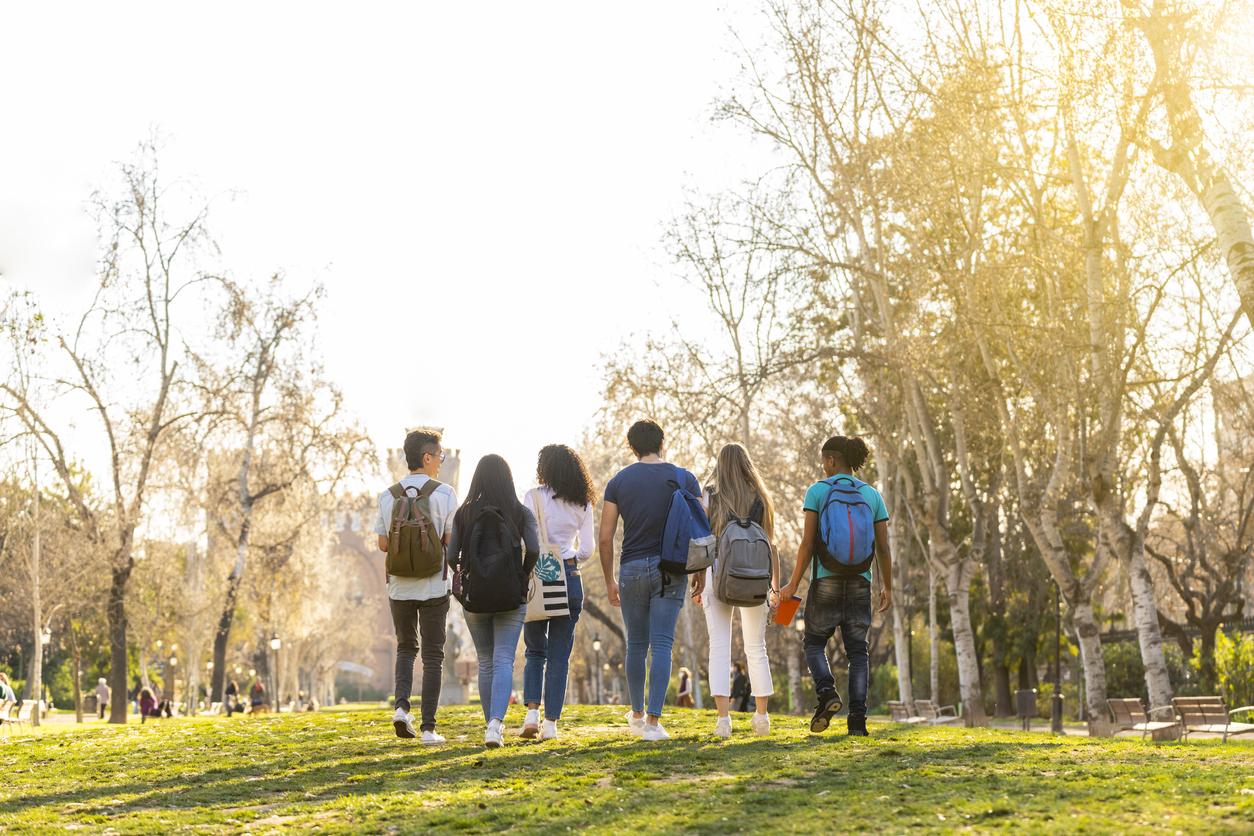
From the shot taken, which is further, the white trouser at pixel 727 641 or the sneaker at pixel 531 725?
the sneaker at pixel 531 725

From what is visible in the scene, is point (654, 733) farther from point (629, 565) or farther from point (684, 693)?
point (684, 693)

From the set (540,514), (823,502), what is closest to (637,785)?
(540,514)

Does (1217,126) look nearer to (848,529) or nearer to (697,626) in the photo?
(848,529)

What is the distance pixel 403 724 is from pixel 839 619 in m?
3.21

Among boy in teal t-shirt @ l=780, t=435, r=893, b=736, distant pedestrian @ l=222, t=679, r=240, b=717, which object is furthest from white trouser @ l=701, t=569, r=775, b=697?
distant pedestrian @ l=222, t=679, r=240, b=717

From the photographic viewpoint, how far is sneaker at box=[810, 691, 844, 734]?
32.9 feet

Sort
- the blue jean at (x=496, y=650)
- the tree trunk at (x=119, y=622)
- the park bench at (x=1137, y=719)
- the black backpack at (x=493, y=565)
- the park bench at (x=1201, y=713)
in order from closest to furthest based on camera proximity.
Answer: the black backpack at (x=493, y=565) → the blue jean at (x=496, y=650) → the park bench at (x=1137, y=719) → the park bench at (x=1201, y=713) → the tree trunk at (x=119, y=622)

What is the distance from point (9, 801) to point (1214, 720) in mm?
14780

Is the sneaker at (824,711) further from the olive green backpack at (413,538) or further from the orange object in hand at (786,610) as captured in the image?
the olive green backpack at (413,538)

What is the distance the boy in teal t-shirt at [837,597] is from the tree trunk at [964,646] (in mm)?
14724

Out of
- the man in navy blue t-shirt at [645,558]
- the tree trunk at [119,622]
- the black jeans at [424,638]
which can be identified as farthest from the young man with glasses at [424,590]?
the tree trunk at [119,622]

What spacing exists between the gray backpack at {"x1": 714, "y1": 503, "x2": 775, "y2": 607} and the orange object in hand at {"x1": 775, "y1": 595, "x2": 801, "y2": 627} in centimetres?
51

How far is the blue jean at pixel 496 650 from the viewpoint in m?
9.42

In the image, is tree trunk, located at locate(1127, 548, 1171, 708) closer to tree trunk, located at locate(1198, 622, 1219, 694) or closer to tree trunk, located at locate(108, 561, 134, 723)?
tree trunk, located at locate(1198, 622, 1219, 694)
